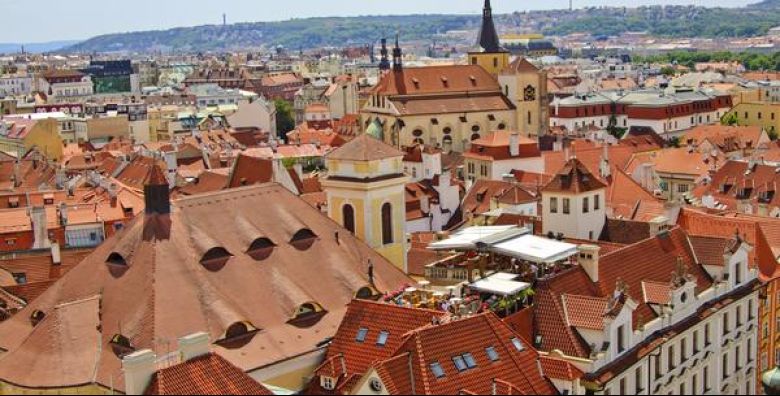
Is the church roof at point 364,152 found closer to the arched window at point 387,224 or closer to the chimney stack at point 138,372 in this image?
the arched window at point 387,224

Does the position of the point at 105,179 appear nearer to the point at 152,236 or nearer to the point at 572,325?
the point at 152,236

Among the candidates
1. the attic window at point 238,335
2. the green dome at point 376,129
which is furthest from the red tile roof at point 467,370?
the green dome at point 376,129

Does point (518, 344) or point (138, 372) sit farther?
point (518, 344)

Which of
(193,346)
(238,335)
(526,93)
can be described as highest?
(193,346)

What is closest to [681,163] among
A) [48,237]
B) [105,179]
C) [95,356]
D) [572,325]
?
[105,179]

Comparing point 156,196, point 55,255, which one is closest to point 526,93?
point 55,255

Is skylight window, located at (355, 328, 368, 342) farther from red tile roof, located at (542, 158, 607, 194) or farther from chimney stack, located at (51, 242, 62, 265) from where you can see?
chimney stack, located at (51, 242, 62, 265)

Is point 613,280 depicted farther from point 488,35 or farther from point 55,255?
point 488,35
